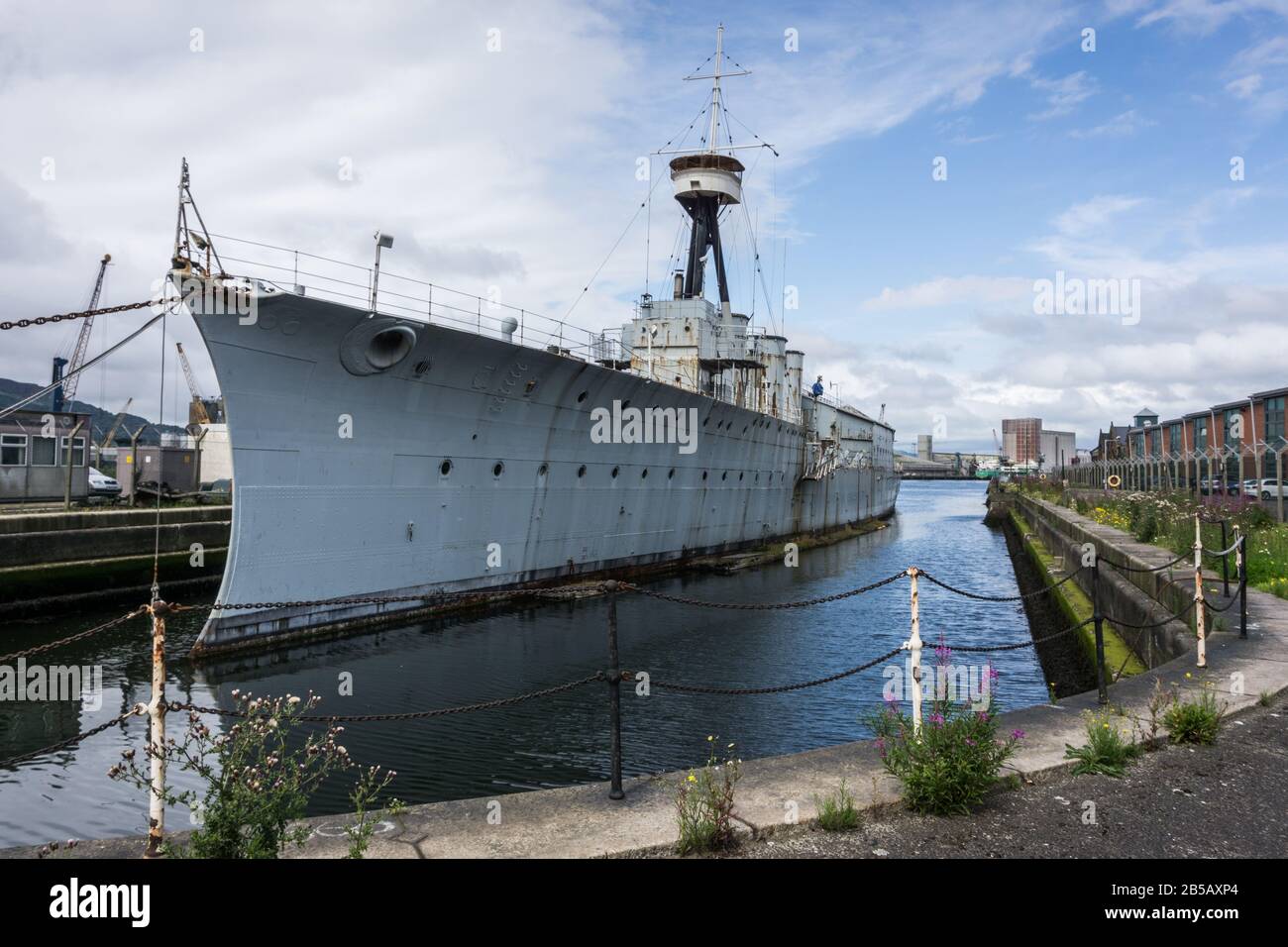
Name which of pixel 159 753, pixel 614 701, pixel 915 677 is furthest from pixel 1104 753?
pixel 159 753

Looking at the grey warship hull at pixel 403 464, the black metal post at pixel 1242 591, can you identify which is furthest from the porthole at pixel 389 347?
the black metal post at pixel 1242 591

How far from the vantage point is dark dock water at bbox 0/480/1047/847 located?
8055 millimetres

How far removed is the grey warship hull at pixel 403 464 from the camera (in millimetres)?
12133

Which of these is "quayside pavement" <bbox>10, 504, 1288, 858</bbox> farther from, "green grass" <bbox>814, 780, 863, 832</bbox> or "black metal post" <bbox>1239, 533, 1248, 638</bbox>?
"black metal post" <bbox>1239, 533, 1248, 638</bbox>

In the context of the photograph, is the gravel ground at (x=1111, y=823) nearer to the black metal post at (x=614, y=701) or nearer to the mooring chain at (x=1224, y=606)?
the black metal post at (x=614, y=701)

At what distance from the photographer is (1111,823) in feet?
14.1

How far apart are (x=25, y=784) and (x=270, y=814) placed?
22.3 ft

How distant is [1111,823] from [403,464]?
12.2m

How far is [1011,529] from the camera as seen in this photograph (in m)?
42.2

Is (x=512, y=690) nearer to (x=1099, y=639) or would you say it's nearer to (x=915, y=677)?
(x=915, y=677)

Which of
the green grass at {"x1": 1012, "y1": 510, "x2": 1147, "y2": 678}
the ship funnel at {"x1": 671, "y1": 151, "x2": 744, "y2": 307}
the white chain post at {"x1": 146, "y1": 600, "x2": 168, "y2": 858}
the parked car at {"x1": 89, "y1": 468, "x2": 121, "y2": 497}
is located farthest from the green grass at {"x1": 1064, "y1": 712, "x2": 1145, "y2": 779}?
the parked car at {"x1": 89, "y1": 468, "x2": 121, "y2": 497}

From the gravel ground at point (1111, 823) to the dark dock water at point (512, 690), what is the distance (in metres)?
4.26

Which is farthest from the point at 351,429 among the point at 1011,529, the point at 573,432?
the point at 1011,529

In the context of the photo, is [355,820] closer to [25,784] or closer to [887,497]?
[25,784]
